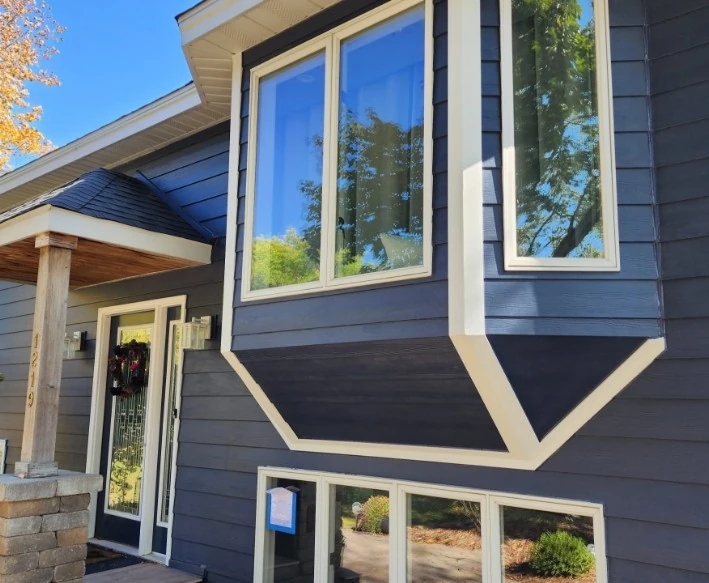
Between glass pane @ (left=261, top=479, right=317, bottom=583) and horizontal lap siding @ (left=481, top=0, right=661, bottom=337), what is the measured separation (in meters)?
1.88

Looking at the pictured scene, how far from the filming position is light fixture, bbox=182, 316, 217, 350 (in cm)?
448

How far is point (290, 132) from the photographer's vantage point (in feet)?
11.5

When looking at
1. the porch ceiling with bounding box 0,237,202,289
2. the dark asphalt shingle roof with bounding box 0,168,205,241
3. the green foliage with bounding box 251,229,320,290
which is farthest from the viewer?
the porch ceiling with bounding box 0,237,202,289

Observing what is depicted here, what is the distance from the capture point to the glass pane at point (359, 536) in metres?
3.43

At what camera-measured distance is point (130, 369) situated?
5.23 m

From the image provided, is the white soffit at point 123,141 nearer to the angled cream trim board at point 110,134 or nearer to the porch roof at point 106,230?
the angled cream trim board at point 110,134

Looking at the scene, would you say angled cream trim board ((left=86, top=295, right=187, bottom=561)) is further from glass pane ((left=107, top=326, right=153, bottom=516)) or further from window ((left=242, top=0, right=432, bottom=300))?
window ((left=242, top=0, right=432, bottom=300))

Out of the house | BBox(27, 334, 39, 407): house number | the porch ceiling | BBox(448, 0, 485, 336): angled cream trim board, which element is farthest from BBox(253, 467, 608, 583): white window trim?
the porch ceiling

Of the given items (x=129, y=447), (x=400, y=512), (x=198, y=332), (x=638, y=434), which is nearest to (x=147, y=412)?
(x=129, y=447)

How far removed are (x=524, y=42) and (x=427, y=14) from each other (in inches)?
18.0

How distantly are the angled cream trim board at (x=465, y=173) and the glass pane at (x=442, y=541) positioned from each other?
112cm

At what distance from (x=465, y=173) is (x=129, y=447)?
12.7ft

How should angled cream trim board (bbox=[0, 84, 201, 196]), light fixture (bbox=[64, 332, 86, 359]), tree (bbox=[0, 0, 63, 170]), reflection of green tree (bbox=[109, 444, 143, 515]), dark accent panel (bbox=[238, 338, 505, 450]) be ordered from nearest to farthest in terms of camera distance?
dark accent panel (bbox=[238, 338, 505, 450])
angled cream trim board (bbox=[0, 84, 201, 196])
reflection of green tree (bbox=[109, 444, 143, 515])
light fixture (bbox=[64, 332, 86, 359])
tree (bbox=[0, 0, 63, 170])

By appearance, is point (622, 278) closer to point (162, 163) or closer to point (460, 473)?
point (460, 473)
